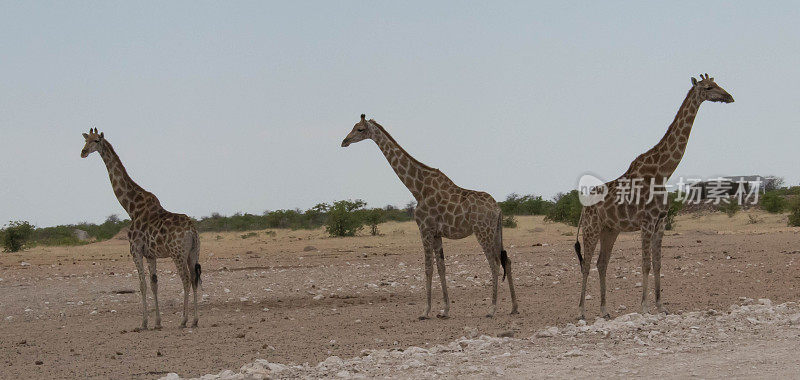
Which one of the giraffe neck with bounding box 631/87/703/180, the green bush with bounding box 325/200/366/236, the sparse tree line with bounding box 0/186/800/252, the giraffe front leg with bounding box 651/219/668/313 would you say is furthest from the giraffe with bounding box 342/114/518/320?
the green bush with bounding box 325/200/366/236

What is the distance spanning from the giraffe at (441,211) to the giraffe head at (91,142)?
3.62 meters

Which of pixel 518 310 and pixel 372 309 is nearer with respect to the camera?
pixel 518 310

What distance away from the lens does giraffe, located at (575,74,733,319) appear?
1073 cm

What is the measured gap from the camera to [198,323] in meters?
11.8

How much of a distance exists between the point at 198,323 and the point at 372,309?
264 centimetres

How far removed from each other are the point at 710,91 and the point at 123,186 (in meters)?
8.48

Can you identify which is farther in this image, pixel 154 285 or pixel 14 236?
pixel 14 236

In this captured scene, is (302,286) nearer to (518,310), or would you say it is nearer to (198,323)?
(198,323)

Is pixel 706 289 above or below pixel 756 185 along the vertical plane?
below

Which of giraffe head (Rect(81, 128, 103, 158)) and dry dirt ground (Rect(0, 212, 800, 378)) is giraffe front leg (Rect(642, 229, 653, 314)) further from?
giraffe head (Rect(81, 128, 103, 158))

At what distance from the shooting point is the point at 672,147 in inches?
439

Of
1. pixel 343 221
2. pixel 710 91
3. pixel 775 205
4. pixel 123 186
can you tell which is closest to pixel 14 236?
pixel 343 221

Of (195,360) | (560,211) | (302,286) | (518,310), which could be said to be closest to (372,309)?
(518,310)

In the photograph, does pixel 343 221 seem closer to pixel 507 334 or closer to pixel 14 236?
pixel 14 236
